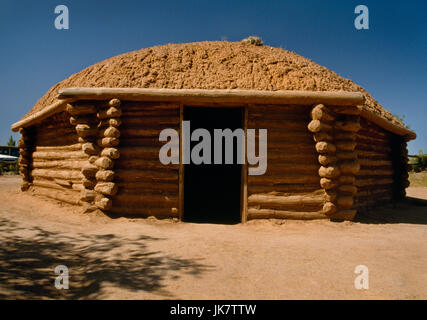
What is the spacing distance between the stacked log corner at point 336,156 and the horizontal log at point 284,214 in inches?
8.5

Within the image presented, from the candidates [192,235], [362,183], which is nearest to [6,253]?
[192,235]

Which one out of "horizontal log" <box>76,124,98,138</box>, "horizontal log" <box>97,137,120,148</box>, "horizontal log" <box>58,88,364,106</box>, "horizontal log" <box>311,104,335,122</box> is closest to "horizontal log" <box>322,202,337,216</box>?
"horizontal log" <box>311,104,335,122</box>

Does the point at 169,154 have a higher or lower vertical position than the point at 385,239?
higher

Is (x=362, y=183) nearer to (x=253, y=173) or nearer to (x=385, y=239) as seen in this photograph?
(x=385, y=239)

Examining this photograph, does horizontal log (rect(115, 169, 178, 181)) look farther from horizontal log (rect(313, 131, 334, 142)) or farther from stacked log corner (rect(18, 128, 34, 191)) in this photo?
stacked log corner (rect(18, 128, 34, 191))

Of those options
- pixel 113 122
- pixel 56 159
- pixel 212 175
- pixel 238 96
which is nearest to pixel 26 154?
pixel 56 159

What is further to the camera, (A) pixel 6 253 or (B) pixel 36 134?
(B) pixel 36 134

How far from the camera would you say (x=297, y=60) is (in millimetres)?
8703

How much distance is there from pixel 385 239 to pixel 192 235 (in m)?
3.89

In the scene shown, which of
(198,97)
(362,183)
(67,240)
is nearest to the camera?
(67,240)

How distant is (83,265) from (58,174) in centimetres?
523

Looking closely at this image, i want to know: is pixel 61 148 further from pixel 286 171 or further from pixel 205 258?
pixel 286 171

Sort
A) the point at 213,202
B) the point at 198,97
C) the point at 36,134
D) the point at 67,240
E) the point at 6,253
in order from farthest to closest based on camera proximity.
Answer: the point at 213,202 < the point at 36,134 < the point at 198,97 < the point at 67,240 < the point at 6,253

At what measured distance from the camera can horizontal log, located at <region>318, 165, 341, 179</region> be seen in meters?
6.46
